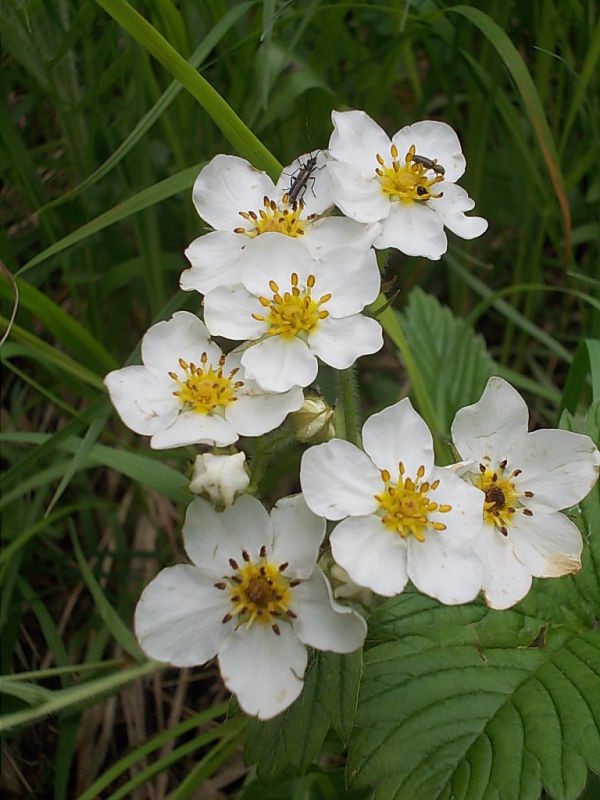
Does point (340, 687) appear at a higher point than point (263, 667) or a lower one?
lower

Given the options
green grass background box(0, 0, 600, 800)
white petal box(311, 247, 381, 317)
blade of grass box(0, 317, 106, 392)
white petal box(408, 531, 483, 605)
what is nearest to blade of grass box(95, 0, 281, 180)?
green grass background box(0, 0, 600, 800)

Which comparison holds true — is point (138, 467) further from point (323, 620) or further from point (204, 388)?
point (323, 620)

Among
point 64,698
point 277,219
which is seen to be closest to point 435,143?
point 277,219

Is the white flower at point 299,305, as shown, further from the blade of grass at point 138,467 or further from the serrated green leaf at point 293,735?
the serrated green leaf at point 293,735

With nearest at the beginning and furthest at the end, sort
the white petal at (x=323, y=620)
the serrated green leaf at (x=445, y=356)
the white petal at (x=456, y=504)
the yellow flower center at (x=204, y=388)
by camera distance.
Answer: the white petal at (x=323, y=620) < the white petal at (x=456, y=504) < the yellow flower center at (x=204, y=388) < the serrated green leaf at (x=445, y=356)

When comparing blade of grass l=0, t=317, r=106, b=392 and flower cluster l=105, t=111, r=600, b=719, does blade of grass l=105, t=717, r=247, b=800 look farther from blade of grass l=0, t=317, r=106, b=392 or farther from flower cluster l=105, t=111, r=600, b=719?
blade of grass l=0, t=317, r=106, b=392

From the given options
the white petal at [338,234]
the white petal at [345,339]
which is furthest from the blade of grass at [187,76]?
the white petal at [345,339]
